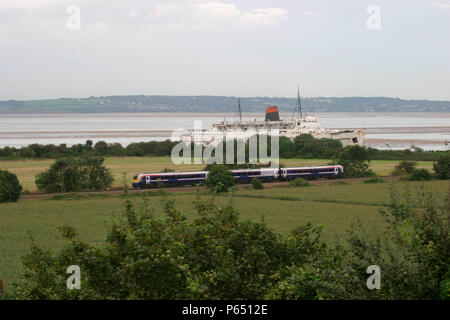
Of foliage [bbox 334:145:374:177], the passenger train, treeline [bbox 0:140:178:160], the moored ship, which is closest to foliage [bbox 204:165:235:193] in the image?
the passenger train

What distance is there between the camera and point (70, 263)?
8.82 metres

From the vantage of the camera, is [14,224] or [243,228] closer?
[243,228]

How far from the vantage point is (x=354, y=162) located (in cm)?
4575

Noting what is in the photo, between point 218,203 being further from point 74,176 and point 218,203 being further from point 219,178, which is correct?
point 74,176

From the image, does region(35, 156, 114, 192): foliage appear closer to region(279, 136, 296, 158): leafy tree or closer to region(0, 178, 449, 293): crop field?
region(0, 178, 449, 293): crop field

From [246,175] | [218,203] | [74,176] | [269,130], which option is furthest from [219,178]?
[269,130]

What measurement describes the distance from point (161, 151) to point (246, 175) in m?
27.9

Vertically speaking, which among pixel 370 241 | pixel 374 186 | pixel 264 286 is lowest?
pixel 374 186

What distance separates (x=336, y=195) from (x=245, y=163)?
1228cm

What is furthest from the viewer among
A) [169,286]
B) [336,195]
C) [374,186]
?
[374,186]

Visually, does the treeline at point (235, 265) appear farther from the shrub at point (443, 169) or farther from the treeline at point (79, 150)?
the treeline at point (79, 150)

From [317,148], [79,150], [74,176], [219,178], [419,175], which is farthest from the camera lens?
[317,148]
